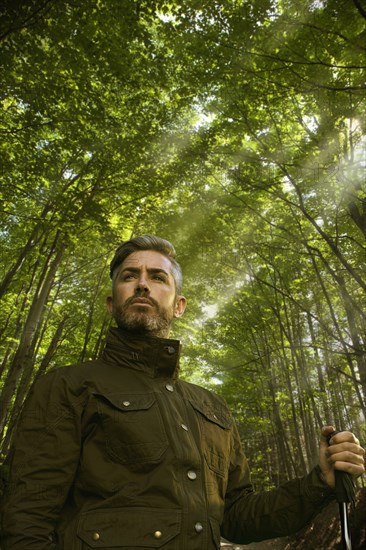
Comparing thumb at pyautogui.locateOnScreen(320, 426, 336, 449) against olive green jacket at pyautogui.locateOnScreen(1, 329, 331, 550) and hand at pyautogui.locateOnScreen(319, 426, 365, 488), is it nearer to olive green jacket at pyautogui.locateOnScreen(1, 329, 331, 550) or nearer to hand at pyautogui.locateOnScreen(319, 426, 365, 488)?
hand at pyautogui.locateOnScreen(319, 426, 365, 488)

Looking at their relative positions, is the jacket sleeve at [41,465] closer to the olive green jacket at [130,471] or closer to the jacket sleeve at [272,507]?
the olive green jacket at [130,471]

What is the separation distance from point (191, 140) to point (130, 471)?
24.1ft

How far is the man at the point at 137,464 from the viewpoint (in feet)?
3.91

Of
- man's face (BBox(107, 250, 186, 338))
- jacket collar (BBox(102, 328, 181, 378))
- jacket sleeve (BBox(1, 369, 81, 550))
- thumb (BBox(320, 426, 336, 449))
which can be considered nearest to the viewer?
jacket sleeve (BBox(1, 369, 81, 550))

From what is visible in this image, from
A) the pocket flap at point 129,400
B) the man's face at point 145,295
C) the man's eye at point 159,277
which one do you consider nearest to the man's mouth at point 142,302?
the man's face at point 145,295

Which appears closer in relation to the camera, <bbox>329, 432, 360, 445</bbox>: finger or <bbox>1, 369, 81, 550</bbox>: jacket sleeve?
<bbox>1, 369, 81, 550</bbox>: jacket sleeve

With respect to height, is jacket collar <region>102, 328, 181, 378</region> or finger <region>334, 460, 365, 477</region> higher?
jacket collar <region>102, 328, 181, 378</region>

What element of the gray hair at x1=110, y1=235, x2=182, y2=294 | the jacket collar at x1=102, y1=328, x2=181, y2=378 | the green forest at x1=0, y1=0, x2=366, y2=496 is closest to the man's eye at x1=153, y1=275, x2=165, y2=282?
the gray hair at x1=110, y1=235, x2=182, y2=294

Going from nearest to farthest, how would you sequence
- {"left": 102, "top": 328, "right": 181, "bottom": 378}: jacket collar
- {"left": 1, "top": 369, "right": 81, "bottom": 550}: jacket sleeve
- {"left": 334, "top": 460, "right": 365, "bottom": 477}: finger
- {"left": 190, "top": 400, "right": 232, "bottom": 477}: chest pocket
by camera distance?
{"left": 1, "top": 369, "right": 81, "bottom": 550}: jacket sleeve < {"left": 334, "top": 460, "right": 365, "bottom": 477}: finger < {"left": 190, "top": 400, "right": 232, "bottom": 477}: chest pocket < {"left": 102, "top": 328, "right": 181, "bottom": 378}: jacket collar

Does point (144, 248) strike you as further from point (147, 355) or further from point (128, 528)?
point (128, 528)

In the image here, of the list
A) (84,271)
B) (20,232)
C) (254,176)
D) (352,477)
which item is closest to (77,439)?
(352,477)

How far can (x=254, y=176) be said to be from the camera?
6.61 metres

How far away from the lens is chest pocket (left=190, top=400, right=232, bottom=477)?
5.24ft

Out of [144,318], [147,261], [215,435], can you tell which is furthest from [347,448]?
[147,261]
